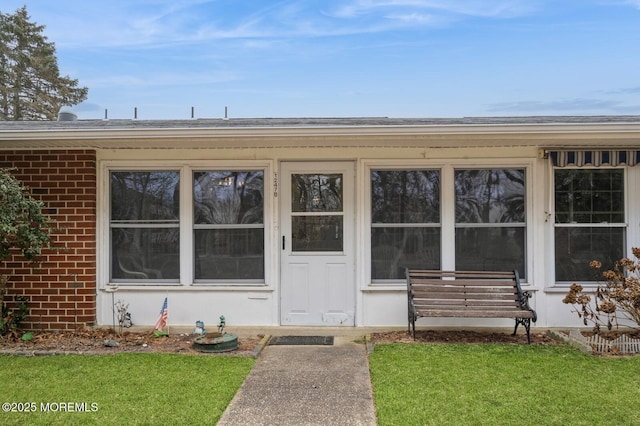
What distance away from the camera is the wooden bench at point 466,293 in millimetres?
5191

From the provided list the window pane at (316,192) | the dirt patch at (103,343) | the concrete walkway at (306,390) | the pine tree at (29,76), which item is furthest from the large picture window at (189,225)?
the pine tree at (29,76)

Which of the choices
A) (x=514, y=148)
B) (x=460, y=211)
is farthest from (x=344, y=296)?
(x=514, y=148)

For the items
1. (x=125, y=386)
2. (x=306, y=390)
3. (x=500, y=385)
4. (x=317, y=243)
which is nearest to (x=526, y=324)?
(x=500, y=385)

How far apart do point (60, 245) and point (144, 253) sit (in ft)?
3.25

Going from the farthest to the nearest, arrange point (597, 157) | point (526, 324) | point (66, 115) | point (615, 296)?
point (66, 115) < point (597, 157) < point (526, 324) < point (615, 296)

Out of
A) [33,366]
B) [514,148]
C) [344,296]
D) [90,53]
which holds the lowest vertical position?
[33,366]

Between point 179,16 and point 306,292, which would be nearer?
point 306,292

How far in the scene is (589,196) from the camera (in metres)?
5.73

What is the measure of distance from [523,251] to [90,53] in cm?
2301

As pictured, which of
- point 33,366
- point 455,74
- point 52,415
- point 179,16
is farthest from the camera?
point 455,74

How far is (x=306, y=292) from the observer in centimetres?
584

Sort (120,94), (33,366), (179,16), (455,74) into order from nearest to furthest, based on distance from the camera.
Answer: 1. (33,366)
2. (179,16)
3. (455,74)
4. (120,94)

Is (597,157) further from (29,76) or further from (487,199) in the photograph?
(29,76)

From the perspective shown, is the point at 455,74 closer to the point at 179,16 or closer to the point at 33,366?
the point at 179,16
